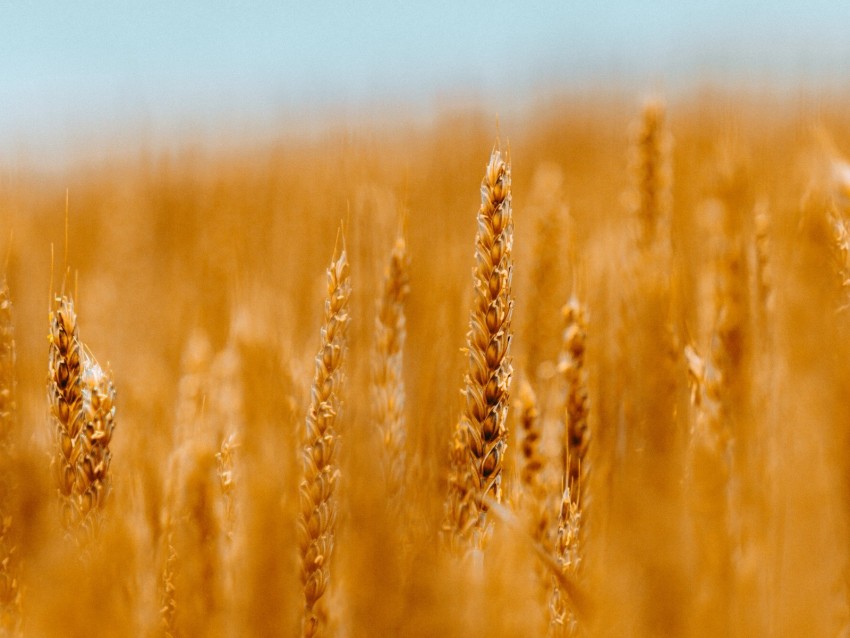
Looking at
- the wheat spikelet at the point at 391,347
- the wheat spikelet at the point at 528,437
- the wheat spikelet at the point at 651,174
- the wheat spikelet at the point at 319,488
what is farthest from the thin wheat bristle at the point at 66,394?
the wheat spikelet at the point at 651,174

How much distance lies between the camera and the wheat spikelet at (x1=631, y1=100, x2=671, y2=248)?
128 centimetres

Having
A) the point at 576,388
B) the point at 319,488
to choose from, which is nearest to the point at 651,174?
the point at 576,388

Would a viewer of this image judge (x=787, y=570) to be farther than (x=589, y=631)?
Yes

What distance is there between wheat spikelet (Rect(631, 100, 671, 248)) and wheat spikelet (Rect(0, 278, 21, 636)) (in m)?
0.95

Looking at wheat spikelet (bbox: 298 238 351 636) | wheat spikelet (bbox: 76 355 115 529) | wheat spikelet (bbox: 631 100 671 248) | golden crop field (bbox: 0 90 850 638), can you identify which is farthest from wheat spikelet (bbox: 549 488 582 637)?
wheat spikelet (bbox: 631 100 671 248)

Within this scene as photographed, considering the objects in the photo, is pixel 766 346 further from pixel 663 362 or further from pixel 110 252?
pixel 110 252

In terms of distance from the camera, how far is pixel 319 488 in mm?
747

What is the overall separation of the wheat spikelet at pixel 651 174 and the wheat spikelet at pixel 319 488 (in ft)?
2.31

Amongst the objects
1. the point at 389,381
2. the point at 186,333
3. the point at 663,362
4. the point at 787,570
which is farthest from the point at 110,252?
the point at 787,570

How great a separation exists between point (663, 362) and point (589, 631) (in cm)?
49

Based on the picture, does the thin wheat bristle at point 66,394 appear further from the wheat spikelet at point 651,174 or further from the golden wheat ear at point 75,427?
the wheat spikelet at point 651,174

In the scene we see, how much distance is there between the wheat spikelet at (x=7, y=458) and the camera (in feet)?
2.66

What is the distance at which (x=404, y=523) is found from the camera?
84cm

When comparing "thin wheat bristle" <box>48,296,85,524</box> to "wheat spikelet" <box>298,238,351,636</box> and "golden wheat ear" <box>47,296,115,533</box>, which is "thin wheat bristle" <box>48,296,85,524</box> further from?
"wheat spikelet" <box>298,238,351,636</box>
